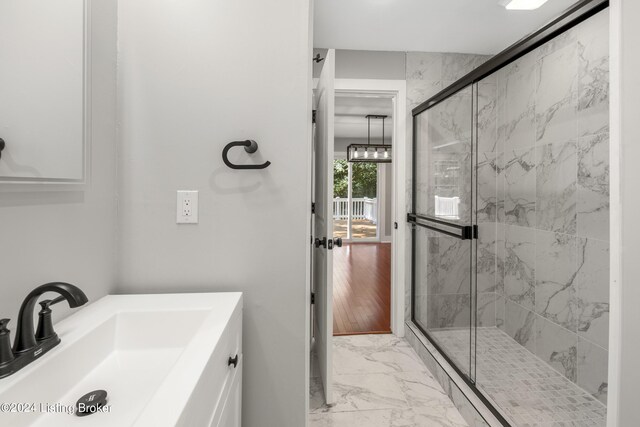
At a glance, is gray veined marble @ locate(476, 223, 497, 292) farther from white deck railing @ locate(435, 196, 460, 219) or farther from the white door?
the white door

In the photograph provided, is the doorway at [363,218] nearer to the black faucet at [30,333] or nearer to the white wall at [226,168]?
the white wall at [226,168]

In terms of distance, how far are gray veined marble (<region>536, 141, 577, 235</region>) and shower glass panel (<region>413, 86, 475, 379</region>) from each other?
0.57 meters

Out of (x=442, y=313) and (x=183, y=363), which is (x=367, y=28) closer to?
(x=442, y=313)

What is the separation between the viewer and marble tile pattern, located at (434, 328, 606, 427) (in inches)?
68.1

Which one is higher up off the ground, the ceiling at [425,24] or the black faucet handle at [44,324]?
the ceiling at [425,24]

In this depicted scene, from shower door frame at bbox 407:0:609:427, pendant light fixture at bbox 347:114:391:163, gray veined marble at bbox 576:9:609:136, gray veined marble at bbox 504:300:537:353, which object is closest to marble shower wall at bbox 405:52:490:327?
shower door frame at bbox 407:0:609:427

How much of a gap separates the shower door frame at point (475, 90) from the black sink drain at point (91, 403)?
173 centimetres

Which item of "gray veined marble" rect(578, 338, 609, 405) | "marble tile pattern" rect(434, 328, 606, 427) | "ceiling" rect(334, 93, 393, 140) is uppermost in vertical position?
"ceiling" rect(334, 93, 393, 140)

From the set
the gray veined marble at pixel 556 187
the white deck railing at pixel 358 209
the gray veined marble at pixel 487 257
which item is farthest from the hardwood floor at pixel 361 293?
the white deck railing at pixel 358 209

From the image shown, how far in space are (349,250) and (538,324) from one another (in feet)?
16.1

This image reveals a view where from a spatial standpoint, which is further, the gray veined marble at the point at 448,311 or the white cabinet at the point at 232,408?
the gray veined marble at the point at 448,311

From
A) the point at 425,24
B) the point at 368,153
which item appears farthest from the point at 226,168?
the point at 368,153

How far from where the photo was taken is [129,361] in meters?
0.94

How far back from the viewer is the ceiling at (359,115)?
4.75m
